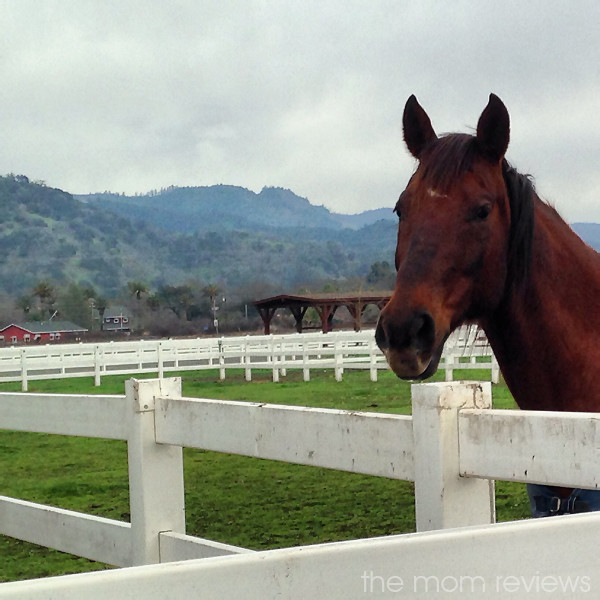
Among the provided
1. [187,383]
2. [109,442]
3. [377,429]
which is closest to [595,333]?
[377,429]

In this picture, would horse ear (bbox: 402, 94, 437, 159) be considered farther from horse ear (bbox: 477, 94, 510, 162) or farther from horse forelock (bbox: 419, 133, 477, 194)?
horse ear (bbox: 477, 94, 510, 162)

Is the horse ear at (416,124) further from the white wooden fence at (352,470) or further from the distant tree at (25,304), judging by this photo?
the distant tree at (25,304)

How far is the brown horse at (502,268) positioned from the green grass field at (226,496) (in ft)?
9.54

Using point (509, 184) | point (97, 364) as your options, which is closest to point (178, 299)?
point (97, 364)

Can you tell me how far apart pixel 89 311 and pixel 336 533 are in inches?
4805

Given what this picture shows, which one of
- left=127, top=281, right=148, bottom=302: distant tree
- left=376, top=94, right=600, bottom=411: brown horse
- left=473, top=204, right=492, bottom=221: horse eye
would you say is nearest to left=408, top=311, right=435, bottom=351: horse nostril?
left=376, top=94, right=600, bottom=411: brown horse

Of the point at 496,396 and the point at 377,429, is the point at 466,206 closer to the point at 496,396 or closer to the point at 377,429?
the point at 377,429

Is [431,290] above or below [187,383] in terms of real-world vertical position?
above

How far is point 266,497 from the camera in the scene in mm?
7734

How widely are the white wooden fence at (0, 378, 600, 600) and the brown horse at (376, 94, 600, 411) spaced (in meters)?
0.48

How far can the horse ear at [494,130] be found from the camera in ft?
11.4

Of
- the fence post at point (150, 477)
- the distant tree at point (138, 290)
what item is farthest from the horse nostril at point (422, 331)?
the distant tree at point (138, 290)

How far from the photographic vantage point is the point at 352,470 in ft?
10.4

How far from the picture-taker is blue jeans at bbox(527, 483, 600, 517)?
306 centimetres
